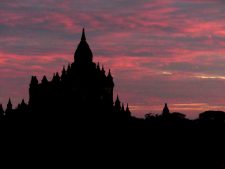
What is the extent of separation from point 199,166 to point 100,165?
1806 centimetres

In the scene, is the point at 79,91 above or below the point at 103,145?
above

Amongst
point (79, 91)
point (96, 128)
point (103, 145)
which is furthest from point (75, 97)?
point (103, 145)

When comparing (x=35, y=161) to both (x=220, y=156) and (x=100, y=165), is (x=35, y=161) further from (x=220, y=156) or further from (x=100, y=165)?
(x=220, y=156)

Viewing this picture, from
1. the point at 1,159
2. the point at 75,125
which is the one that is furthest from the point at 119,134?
the point at 1,159

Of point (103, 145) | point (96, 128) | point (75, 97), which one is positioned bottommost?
point (103, 145)

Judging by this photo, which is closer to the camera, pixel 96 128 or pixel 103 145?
pixel 103 145

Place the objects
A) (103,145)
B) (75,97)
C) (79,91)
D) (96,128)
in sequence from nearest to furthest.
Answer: (103,145) < (96,128) < (75,97) < (79,91)

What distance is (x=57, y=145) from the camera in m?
115

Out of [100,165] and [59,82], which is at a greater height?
[59,82]

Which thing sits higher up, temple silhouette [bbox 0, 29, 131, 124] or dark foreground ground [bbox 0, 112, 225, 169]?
temple silhouette [bbox 0, 29, 131, 124]

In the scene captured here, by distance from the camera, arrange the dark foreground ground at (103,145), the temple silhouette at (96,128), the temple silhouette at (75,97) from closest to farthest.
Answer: the dark foreground ground at (103,145) → the temple silhouette at (96,128) → the temple silhouette at (75,97)

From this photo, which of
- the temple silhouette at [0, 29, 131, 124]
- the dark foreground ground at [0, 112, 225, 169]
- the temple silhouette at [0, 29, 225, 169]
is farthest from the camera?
the temple silhouette at [0, 29, 131, 124]

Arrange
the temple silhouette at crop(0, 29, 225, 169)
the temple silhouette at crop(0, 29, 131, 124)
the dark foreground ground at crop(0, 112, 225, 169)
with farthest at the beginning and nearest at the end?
the temple silhouette at crop(0, 29, 131, 124) < the temple silhouette at crop(0, 29, 225, 169) < the dark foreground ground at crop(0, 112, 225, 169)

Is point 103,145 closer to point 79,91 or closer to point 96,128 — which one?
point 96,128
